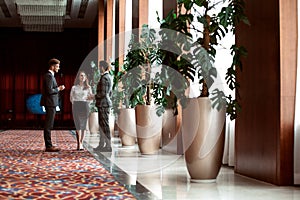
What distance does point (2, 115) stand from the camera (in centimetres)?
2580

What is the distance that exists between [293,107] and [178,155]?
12.6 ft

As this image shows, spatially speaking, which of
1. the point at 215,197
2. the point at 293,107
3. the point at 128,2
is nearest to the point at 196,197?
the point at 215,197

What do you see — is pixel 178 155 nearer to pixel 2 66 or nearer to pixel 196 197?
pixel 196 197

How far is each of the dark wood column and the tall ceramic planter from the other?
47 cm

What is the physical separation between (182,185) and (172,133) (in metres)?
4.35

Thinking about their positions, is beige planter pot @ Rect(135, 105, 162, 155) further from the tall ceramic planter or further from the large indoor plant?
the tall ceramic planter

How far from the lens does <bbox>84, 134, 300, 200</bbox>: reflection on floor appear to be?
410 cm

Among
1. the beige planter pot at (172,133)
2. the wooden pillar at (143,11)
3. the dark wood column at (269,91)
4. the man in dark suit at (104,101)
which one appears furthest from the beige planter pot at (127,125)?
the dark wood column at (269,91)

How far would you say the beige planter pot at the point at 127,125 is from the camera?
10.3 m

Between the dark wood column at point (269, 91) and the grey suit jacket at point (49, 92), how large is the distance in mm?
4040

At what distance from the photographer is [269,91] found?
197 inches

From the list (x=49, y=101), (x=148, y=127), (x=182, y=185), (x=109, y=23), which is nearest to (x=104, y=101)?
(x=49, y=101)

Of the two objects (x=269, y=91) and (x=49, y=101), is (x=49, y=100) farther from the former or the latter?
(x=269, y=91)

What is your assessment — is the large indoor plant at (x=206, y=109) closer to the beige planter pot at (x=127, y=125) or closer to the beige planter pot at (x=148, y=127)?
the beige planter pot at (x=148, y=127)
